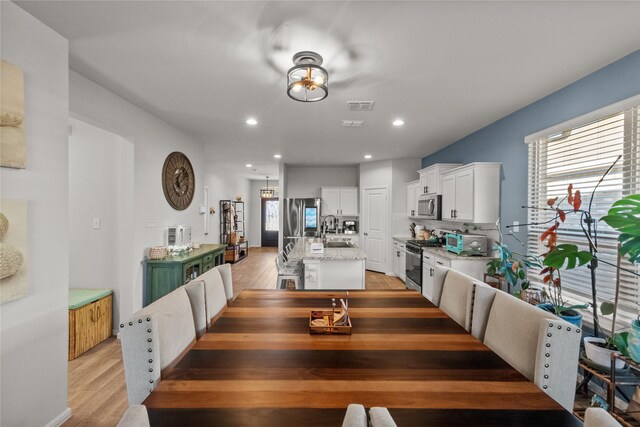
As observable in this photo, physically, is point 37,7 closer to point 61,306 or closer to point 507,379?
point 61,306

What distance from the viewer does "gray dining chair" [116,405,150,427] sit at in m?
0.57

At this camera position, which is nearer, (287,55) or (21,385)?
(21,385)

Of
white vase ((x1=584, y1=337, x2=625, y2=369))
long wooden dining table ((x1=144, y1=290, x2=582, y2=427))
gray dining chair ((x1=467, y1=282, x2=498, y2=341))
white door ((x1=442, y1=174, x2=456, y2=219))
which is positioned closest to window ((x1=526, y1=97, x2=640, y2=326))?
white vase ((x1=584, y1=337, x2=625, y2=369))

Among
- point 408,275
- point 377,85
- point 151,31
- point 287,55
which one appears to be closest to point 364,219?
point 408,275

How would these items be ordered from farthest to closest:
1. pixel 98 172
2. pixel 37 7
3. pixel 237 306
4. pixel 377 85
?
pixel 98 172, pixel 377 85, pixel 237 306, pixel 37 7

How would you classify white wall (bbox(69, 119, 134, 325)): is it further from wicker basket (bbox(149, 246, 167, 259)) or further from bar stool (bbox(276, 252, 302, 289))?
bar stool (bbox(276, 252, 302, 289))

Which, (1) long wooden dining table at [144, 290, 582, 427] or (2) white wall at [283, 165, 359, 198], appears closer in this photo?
(1) long wooden dining table at [144, 290, 582, 427]

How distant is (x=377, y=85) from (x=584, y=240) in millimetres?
2249

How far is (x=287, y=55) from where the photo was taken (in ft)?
6.90

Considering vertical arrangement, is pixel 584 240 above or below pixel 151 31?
below

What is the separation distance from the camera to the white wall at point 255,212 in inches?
428

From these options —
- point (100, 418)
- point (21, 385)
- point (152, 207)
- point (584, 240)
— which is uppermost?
point (152, 207)

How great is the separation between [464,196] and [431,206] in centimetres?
92

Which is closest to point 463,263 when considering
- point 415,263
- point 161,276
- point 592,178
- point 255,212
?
point 415,263
